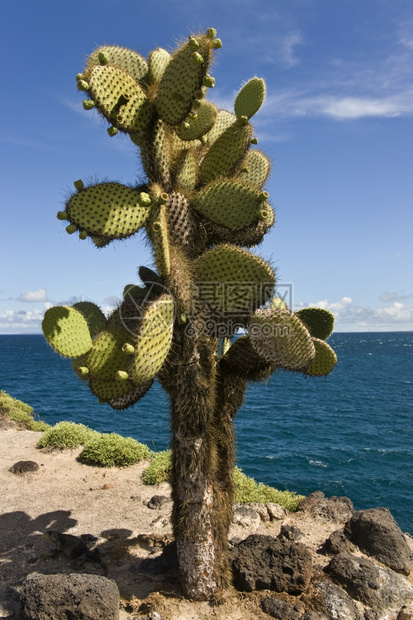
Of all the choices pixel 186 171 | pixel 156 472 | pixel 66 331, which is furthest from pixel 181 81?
pixel 156 472

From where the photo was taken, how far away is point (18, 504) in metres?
8.73

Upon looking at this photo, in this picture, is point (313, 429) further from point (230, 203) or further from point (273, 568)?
point (230, 203)

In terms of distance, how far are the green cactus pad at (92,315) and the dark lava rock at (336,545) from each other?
15.5 ft

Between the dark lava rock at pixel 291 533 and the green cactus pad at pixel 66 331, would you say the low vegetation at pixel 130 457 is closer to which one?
the dark lava rock at pixel 291 533

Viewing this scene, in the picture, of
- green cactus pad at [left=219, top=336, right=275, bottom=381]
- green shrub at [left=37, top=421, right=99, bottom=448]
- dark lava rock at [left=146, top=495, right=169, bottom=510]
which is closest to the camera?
green cactus pad at [left=219, top=336, right=275, bottom=381]

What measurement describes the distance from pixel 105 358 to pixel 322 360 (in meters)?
2.34

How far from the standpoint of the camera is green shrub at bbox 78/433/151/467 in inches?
425

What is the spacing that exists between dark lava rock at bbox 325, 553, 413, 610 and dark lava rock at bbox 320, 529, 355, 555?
2.07 ft

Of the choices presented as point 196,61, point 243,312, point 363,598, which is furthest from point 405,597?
point 196,61

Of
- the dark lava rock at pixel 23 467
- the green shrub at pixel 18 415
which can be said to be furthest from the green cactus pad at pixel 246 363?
the green shrub at pixel 18 415

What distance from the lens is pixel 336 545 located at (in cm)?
673

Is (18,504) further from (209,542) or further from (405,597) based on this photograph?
(405,597)

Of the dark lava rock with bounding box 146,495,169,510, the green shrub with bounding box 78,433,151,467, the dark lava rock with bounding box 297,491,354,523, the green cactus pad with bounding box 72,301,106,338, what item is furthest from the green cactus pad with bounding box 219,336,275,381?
the green shrub with bounding box 78,433,151,467

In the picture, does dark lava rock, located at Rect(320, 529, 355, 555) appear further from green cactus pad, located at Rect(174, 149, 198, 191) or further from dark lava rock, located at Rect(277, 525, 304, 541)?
green cactus pad, located at Rect(174, 149, 198, 191)
